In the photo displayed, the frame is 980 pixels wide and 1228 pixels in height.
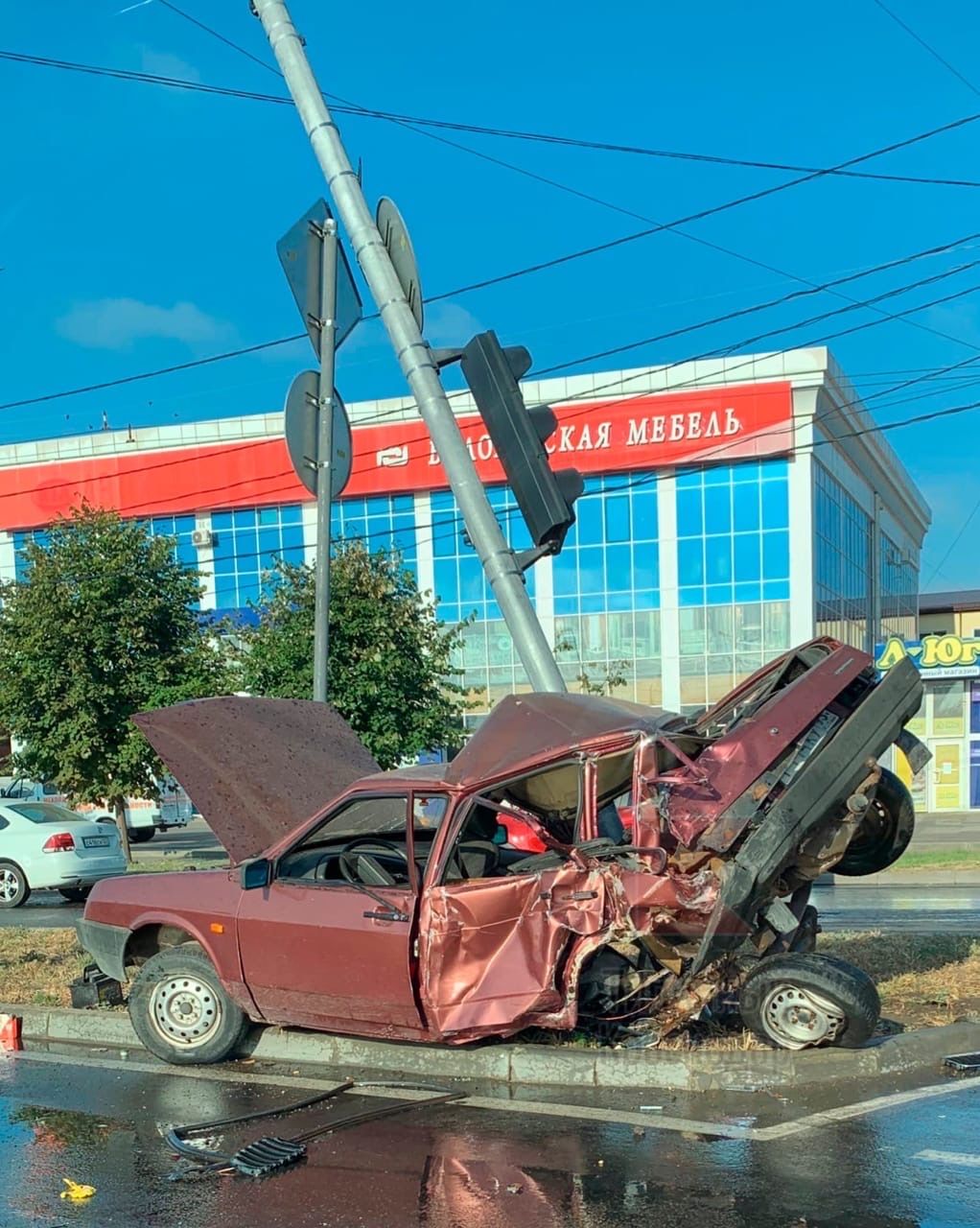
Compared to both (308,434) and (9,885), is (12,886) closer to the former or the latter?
(9,885)

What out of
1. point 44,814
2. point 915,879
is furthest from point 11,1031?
point 915,879

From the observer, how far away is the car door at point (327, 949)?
6.66 meters

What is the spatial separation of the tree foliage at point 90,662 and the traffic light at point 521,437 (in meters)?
15.7

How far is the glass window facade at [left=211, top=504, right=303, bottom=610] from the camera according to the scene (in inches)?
1837

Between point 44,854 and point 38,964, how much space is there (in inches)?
293

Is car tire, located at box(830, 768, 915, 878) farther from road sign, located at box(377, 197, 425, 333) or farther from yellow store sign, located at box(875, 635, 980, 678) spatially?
yellow store sign, located at box(875, 635, 980, 678)

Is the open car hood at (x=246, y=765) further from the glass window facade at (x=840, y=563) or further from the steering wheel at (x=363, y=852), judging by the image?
the glass window facade at (x=840, y=563)

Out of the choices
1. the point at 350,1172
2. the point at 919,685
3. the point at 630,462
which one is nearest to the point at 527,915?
the point at 350,1172

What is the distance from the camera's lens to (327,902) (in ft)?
22.8

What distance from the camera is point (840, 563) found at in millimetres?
45312

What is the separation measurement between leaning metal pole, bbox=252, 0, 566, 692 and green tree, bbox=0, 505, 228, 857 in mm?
15174

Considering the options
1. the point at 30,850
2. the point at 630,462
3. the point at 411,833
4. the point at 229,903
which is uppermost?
the point at 630,462

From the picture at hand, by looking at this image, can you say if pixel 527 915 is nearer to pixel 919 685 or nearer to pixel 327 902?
pixel 327 902

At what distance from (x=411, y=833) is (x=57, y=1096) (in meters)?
2.33
